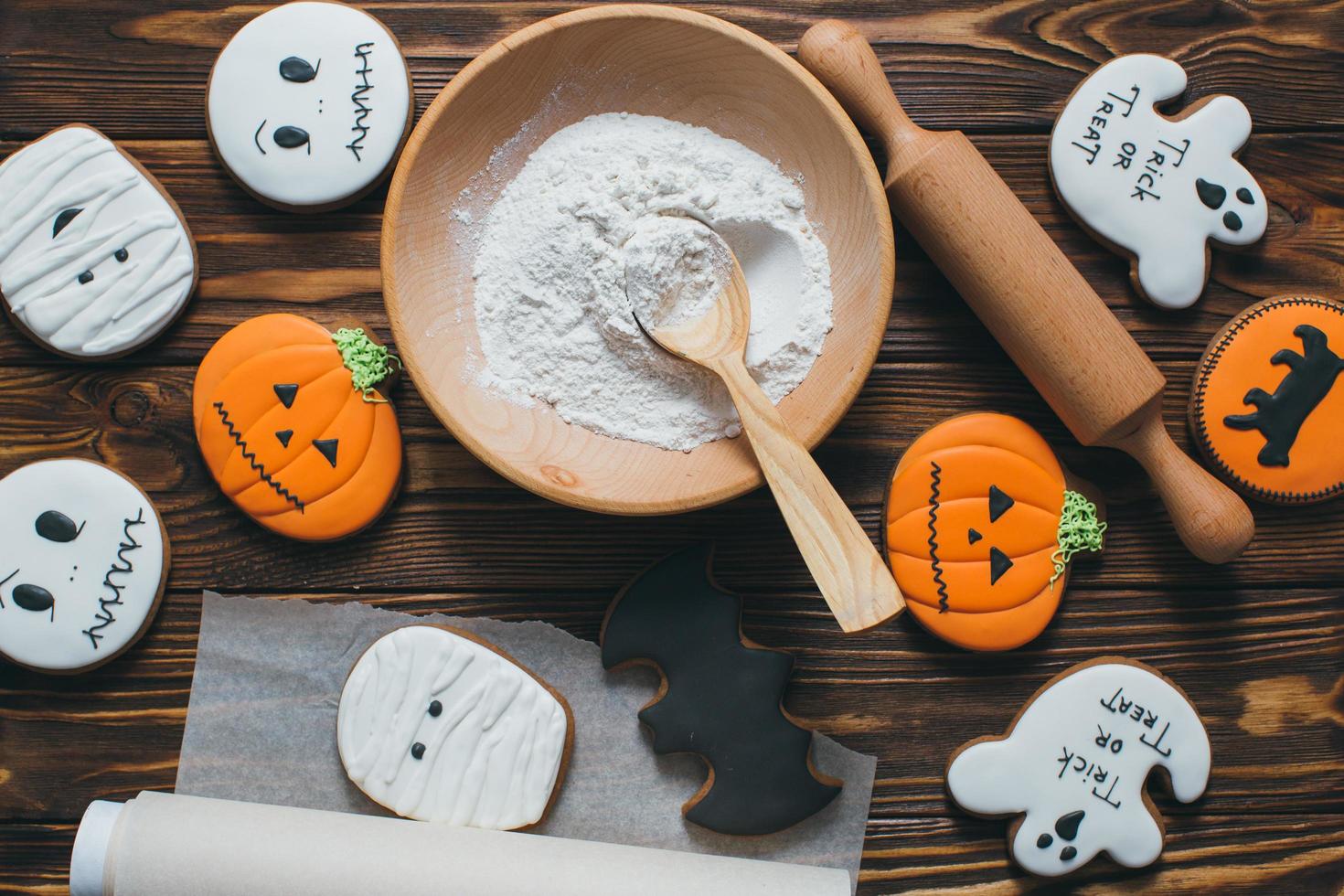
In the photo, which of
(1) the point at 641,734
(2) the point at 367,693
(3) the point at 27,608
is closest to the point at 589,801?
(1) the point at 641,734

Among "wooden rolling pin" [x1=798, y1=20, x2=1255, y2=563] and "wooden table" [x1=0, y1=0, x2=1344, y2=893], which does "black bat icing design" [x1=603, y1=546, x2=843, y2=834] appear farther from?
"wooden rolling pin" [x1=798, y1=20, x2=1255, y2=563]

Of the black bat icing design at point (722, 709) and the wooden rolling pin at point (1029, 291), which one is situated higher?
the wooden rolling pin at point (1029, 291)

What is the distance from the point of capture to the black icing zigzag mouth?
100cm

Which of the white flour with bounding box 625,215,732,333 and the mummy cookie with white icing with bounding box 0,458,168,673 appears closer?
the white flour with bounding box 625,215,732,333

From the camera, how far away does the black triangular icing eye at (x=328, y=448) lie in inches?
39.4

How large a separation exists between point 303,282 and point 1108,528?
0.95m

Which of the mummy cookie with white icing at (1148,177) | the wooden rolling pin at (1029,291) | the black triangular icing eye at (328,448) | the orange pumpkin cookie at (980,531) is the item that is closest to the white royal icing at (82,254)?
the black triangular icing eye at (328,448)

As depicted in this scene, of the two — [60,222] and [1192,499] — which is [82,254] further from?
[1192,499]

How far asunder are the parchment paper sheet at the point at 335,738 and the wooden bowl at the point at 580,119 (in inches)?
9.4

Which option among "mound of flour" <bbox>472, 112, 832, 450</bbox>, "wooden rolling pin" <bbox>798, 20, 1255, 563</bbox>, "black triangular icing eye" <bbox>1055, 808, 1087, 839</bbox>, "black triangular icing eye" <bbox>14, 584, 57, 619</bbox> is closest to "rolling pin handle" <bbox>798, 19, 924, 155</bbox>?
"wooden rolling pin" <bbox>798, 20, 1255, 563</bbox>

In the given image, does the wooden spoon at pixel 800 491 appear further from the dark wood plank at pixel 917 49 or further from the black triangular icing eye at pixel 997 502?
the dark wood plank at pixel 917 49

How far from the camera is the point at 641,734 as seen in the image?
1.04m

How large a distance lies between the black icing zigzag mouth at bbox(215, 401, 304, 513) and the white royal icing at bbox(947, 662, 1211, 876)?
78 cm

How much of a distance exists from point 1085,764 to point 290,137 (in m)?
1.12
